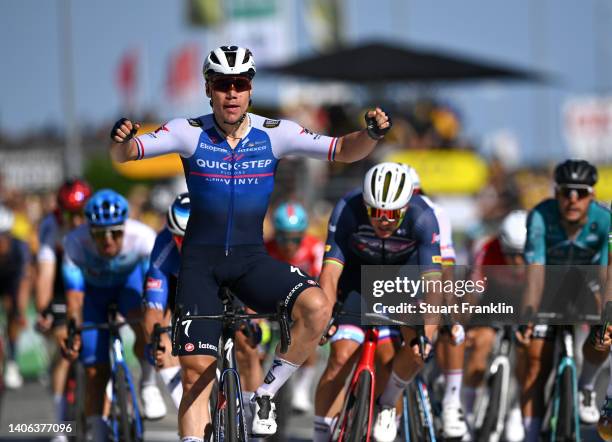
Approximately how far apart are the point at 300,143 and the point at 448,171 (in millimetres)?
16494

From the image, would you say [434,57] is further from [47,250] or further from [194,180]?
[194,180]

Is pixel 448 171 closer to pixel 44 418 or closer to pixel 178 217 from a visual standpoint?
pixel 44 418

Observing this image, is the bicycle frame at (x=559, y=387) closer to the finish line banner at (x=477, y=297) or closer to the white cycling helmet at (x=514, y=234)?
the finish line banner at (x=477, y=297)

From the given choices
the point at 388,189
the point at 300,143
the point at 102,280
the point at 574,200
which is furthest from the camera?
the point at 102,280

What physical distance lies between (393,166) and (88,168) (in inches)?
1647

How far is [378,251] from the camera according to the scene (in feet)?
26.6

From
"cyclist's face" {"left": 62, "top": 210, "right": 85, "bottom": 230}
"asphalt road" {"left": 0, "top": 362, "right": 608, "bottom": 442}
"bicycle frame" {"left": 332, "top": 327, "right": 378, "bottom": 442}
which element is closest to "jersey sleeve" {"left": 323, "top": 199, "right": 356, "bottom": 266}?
"bicycle frame" {"left": 332, "top": 327, "right": 378, "bottom": 442}

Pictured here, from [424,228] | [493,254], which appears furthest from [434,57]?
[424,228]

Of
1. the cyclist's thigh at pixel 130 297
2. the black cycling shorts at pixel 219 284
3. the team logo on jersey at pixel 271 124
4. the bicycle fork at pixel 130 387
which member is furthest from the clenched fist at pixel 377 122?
the cyclist's thigh at pixel 130 297

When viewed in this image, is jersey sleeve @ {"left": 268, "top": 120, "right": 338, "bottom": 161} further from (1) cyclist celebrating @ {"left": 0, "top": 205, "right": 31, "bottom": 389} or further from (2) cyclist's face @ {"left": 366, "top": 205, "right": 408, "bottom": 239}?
(1) cyclist celebrating @ {"left": 0, "top": 205, "right": 31, "bottom": 389}

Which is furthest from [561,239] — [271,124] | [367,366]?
[271,124]

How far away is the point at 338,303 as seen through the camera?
798cm

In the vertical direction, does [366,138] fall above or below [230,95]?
below

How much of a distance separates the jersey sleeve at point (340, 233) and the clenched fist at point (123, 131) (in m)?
1.78
